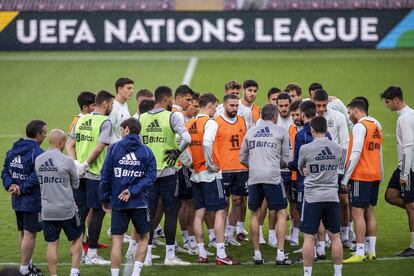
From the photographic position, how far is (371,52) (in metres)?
35.8

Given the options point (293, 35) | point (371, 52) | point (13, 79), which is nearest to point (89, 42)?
point (13, 79)

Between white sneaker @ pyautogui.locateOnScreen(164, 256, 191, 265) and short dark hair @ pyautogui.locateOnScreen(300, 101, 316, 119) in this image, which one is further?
white sneaker @ pyautogui.locateOnScreen(164, 256, 191, 265)

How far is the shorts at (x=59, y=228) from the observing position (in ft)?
40.9

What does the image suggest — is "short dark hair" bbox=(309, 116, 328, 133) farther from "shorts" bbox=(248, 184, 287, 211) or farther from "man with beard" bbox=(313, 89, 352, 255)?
"man with beard" bbox=(313, 89, 352, 255)

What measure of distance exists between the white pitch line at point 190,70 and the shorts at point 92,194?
17.0 m

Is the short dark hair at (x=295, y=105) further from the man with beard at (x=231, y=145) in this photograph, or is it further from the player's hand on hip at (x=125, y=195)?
the player's hand on hip at (x=125, y=195)

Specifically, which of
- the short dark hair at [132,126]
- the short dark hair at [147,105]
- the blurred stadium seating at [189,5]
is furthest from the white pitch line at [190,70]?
the short dark hair at [132,126]

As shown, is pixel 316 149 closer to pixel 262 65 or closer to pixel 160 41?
pixel 262 65

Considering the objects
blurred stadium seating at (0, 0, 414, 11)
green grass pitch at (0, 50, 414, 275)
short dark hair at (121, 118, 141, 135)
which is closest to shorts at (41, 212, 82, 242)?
short dark hair at (121, 118, 141, 135)

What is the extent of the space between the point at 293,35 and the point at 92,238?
23.1 meters

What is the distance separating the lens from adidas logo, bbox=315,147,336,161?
41.6 feet

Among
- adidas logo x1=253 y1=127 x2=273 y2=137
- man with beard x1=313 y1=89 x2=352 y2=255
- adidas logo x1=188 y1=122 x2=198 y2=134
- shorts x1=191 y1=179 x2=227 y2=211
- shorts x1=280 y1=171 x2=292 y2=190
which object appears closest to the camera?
adidas logo x1=253 y1=127 x2=273 y2=137

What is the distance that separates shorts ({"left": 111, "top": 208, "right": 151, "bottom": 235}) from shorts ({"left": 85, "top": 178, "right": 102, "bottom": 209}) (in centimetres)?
141

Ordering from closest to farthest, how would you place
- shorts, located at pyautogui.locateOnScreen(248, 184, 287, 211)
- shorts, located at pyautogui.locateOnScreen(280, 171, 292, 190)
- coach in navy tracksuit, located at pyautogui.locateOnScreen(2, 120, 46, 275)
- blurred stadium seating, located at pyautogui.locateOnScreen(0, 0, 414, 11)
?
coach in navy tracksuit, located at pyautogui.locateOnScreen(2, 120, 46, 275), shorts, located at pyautogui.locateOnScreen(248, 184, 287, 211), shorts, located at pyautogui.locateOnScreen(280, 171, 292, 190), blurred stadium seating, located at pyautogui.locateOnScreen(0, 0, 414, 11)
